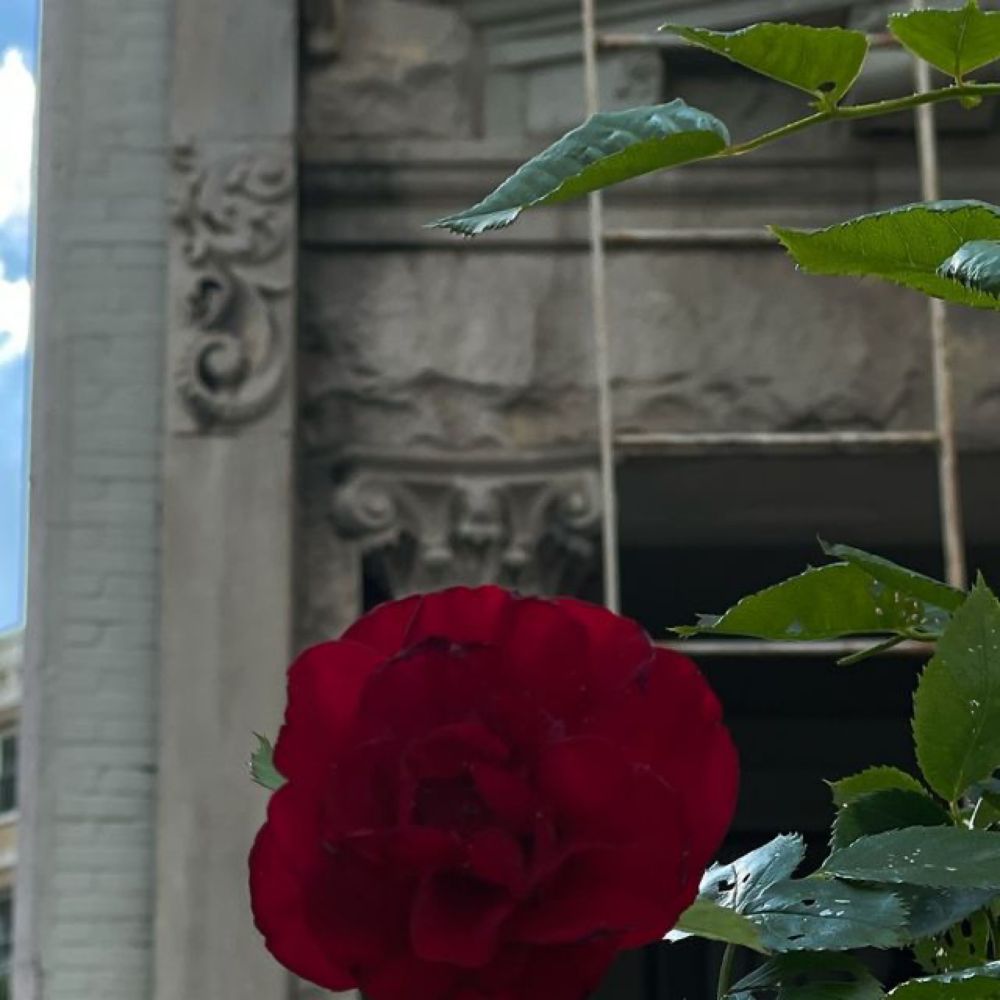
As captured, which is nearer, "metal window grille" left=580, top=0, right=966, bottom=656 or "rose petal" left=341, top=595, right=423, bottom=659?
"rose petal" left=341, top=595, right=423, bottom=659

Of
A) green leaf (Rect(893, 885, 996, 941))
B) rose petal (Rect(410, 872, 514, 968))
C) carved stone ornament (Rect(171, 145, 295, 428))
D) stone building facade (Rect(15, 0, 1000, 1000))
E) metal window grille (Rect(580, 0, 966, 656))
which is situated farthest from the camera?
carved stone ornament (Rect(171, 145, 295, 428))

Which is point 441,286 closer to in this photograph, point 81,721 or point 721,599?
point 81,721

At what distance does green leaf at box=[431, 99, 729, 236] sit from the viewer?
0.58 meters

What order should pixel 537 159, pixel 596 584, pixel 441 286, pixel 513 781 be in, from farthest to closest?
pixel 596 584
pixel 441 286
pixel 537 159
pixel 513 781

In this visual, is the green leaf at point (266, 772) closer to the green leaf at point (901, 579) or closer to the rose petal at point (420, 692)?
the rose petal at point (420, 692)

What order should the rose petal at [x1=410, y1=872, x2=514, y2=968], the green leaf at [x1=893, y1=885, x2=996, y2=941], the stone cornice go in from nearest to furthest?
the rose petal at [x1=410, y1=872, x2=514, y2=968]
the green leaf at [x1=893, y1=885, x2=996, y2=941]
the stone cornice

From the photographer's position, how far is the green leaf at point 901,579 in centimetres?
63

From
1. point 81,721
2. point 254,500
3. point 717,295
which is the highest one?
point 717,295

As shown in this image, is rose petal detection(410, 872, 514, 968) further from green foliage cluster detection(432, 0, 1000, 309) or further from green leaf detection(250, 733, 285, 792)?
green foliage cluster detection(432, 0, 1000, 309)

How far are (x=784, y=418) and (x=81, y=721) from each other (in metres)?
1.15

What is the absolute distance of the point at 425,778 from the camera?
1.58ft

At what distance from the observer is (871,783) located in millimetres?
658

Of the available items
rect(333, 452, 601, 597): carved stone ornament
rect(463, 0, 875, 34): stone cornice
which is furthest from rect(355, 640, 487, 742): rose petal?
rect(463, 0, 875, 34): stone cornice

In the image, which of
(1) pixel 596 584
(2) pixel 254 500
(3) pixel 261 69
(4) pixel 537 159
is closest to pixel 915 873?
(4) pixel 537 159
